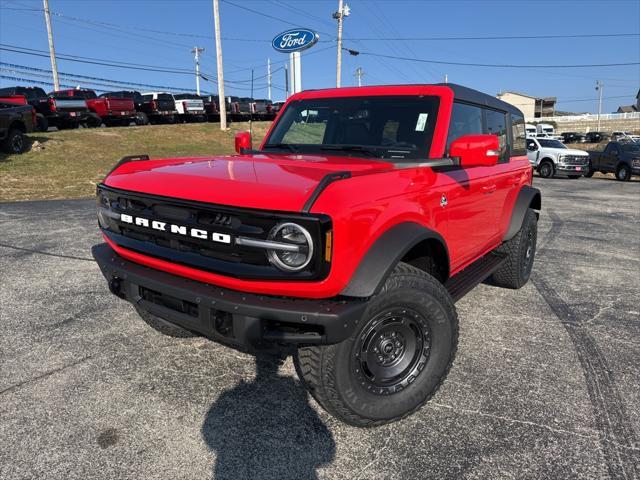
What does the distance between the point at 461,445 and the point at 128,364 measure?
84.6 inches

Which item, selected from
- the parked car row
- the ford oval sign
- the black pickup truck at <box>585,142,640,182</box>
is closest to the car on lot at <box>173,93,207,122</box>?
the parked car row

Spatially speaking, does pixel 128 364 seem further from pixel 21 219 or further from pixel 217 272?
pixel 21 219

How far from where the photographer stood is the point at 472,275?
141 inches

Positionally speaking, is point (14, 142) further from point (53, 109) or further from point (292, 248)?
point (292, 248)

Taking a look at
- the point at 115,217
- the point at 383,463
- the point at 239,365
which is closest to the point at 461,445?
the point at 383,463

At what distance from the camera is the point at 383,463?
2252mm

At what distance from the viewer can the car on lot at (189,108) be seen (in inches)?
1119

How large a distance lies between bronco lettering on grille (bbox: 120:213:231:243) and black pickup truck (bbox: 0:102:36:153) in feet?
45.7

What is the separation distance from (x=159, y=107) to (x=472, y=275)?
26523mm

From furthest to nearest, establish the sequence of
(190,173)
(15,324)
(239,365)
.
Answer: (15,324) → (239,365) → (190,173)

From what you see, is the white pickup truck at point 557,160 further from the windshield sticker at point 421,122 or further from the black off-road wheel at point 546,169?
the windshield sticker at point 421,122

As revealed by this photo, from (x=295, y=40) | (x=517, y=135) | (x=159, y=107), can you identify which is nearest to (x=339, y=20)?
(x=295, y=40)

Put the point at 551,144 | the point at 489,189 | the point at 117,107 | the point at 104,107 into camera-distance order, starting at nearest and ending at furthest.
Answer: the point at 489,189
the point at 551,144
the point at 104,107
the point at 117,107

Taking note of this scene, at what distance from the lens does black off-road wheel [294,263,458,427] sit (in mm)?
2307
